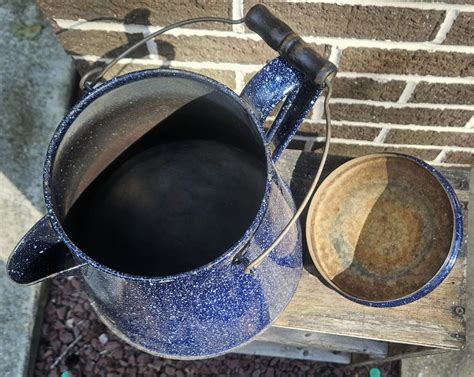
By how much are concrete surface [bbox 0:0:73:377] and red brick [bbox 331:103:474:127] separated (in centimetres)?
86

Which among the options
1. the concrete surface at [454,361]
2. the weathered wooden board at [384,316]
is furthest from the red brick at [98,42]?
the concrete surface at [454,361]

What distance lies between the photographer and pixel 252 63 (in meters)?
1.27

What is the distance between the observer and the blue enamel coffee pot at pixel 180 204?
0.87 m

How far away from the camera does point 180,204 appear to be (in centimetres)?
116

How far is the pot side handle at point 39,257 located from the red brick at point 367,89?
2.33 ft

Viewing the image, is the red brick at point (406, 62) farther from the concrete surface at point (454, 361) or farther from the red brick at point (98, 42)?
the concrete surface at point (454, 361)

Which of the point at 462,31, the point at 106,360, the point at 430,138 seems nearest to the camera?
the point at 462,31

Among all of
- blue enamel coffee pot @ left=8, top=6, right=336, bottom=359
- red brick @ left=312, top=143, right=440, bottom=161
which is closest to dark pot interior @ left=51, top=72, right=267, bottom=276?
blue enamel coffee pot @ left=8, top=6, right=336, bottom=359

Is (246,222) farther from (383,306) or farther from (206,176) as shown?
(383,306)

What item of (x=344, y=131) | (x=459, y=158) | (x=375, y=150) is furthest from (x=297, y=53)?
(x=459, y=158)

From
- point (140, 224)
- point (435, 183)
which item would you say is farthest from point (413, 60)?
point (140, 224)

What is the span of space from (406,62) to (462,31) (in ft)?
0.44

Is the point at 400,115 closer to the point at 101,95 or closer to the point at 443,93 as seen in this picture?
the point at 443,93

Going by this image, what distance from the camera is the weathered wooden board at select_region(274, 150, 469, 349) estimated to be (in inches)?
49.9
